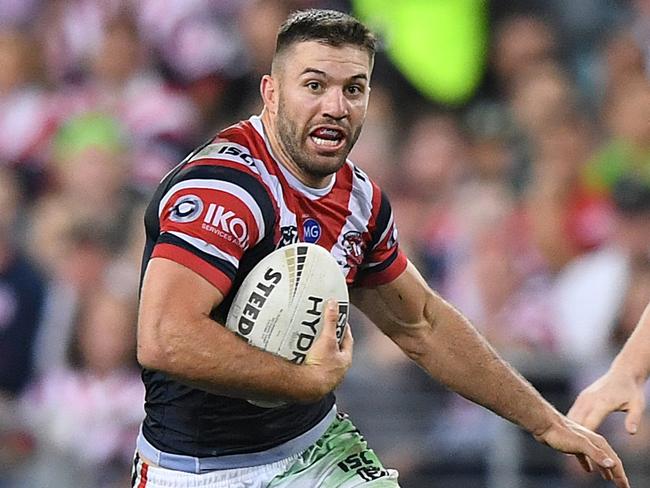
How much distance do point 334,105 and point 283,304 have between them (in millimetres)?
676

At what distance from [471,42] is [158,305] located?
5.83m

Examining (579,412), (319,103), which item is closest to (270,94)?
(319,103)

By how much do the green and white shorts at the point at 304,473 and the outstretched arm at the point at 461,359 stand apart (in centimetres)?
49

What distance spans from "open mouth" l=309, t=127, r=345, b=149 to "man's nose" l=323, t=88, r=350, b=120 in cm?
6

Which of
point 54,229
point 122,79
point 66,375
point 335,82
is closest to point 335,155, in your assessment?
point 335,82

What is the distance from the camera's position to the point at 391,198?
9.42 m

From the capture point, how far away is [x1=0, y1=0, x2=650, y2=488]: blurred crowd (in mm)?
8305

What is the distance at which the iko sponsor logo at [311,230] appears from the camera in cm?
499

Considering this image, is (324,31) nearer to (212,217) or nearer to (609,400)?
(212,217)

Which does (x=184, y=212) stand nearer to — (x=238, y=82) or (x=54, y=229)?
(x=54, y=229)

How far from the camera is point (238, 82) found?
10.2m

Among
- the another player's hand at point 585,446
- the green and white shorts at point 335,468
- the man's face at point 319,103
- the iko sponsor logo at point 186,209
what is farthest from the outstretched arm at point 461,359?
the iko sponsor logo at point 186,209

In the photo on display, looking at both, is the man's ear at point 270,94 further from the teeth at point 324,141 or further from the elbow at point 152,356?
the elbow at point 152,356

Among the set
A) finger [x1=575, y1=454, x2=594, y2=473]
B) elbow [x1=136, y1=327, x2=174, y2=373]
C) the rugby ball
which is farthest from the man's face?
finger [x1=575, y1=454, x2=594, y2=473]
